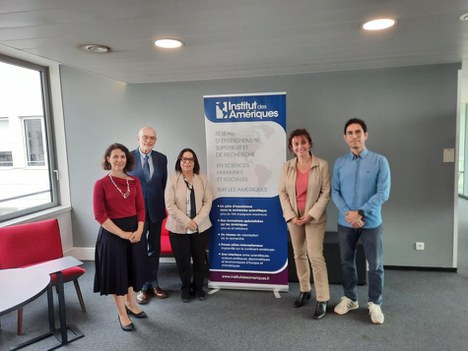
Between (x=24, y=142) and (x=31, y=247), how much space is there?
1.74 m

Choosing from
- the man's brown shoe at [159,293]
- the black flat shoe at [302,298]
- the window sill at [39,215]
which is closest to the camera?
the black flat shoe at [302,298]

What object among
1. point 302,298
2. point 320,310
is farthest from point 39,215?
point 320,310

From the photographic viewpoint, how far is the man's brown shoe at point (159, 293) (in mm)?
3336

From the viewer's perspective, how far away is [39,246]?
3.09 meters

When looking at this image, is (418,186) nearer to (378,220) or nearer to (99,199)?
(378,220)

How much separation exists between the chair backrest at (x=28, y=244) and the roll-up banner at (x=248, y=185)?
1544mm

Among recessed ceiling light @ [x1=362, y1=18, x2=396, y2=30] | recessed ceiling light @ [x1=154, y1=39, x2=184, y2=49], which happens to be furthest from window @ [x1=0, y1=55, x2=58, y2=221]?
recessed ceiling light @ [x1=362, y1=18, x2=396, y2=30]

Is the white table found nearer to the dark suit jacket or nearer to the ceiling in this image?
the dark suit jacket

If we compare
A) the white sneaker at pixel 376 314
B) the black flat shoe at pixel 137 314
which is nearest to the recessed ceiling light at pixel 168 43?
the black flat shoe at pixel 137 314

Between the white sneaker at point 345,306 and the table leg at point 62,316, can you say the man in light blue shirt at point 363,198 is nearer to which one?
the white sneaker at point 345,306

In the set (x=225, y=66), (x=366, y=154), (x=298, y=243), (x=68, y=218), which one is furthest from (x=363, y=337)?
(x=68, y=218)

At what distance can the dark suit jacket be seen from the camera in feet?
10.4

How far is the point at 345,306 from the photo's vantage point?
293 cm

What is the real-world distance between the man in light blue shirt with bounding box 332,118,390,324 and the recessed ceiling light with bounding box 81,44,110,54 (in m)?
2.04
